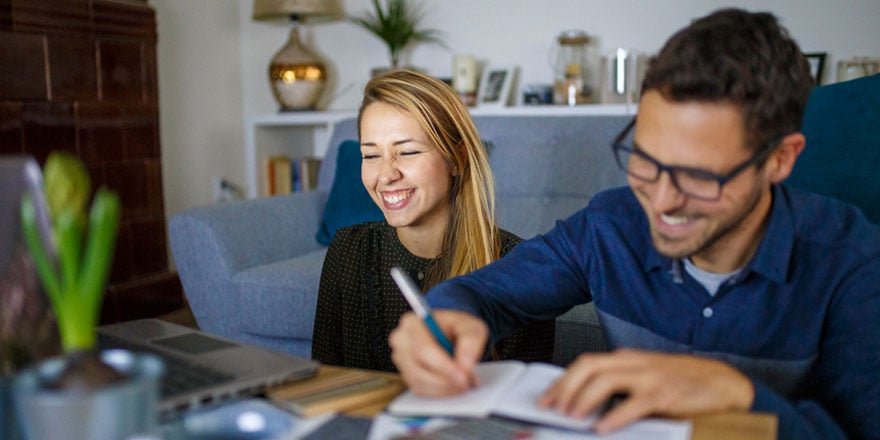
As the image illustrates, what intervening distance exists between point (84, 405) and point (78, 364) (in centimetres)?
4

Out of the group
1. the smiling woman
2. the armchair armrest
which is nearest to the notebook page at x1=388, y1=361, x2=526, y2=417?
the smiling woman

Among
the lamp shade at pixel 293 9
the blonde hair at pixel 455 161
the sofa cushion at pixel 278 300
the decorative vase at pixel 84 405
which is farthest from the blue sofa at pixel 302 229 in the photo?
the decorative vase at pixel 84 405

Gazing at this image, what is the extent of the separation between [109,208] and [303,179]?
322 centimetres

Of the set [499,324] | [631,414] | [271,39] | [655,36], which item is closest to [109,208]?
[631,414]

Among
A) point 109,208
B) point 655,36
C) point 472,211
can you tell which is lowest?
point 472,211

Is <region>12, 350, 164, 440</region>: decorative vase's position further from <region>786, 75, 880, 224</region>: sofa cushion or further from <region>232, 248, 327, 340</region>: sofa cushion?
<region>232, 248, 327, 340</region>: sofa cushion

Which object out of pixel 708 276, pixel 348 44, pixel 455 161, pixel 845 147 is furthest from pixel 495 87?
pixel 708 276

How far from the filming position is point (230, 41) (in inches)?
153

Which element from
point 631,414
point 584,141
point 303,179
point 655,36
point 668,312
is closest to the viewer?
point 631,414

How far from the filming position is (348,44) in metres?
3.74

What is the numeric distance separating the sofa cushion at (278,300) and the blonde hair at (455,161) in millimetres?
692

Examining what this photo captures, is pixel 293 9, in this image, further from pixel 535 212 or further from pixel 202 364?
pixel 202 364

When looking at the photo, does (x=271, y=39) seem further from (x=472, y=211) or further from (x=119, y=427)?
(x=119, y=427)

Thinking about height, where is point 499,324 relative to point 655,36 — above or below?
below
